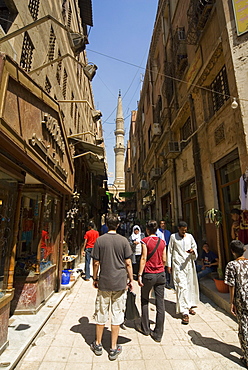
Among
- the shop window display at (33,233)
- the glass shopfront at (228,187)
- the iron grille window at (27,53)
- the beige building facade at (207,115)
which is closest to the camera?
the shop window display at (33,233)

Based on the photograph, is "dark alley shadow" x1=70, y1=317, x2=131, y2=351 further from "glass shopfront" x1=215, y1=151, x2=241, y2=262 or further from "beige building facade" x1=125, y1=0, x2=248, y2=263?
"glass shopfront" x1=215, y1=151, x2=241, y2=262

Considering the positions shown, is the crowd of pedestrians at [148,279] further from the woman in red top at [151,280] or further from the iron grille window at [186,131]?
the iron grille window at [186,131]

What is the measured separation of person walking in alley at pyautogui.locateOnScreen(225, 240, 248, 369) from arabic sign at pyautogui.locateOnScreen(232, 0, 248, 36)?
5.63 meters

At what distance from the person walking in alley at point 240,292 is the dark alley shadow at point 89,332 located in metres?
1.78

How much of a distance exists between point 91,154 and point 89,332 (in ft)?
25.7

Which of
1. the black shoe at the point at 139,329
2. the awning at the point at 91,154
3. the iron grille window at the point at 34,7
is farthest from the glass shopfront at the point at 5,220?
the iron grille window at the point at 34,7

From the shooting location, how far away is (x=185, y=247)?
4.50 meters

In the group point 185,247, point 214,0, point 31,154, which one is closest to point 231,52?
point 214,0

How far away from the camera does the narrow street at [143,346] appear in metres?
2.90

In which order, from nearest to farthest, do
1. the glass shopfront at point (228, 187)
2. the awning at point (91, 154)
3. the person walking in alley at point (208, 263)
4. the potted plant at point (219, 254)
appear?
the potted plant at point (219, 254)
the glass shopfront at point (228, 187)
the person walking in alley at point (208, 263)
the awning at point (91, 154)

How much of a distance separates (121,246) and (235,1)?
23.1 feet

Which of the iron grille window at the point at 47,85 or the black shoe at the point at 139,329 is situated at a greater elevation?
the iron grille window at the point at 47,85

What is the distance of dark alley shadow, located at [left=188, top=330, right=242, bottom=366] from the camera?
122 inches

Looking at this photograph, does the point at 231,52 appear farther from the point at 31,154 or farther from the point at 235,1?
the point at 31,154
